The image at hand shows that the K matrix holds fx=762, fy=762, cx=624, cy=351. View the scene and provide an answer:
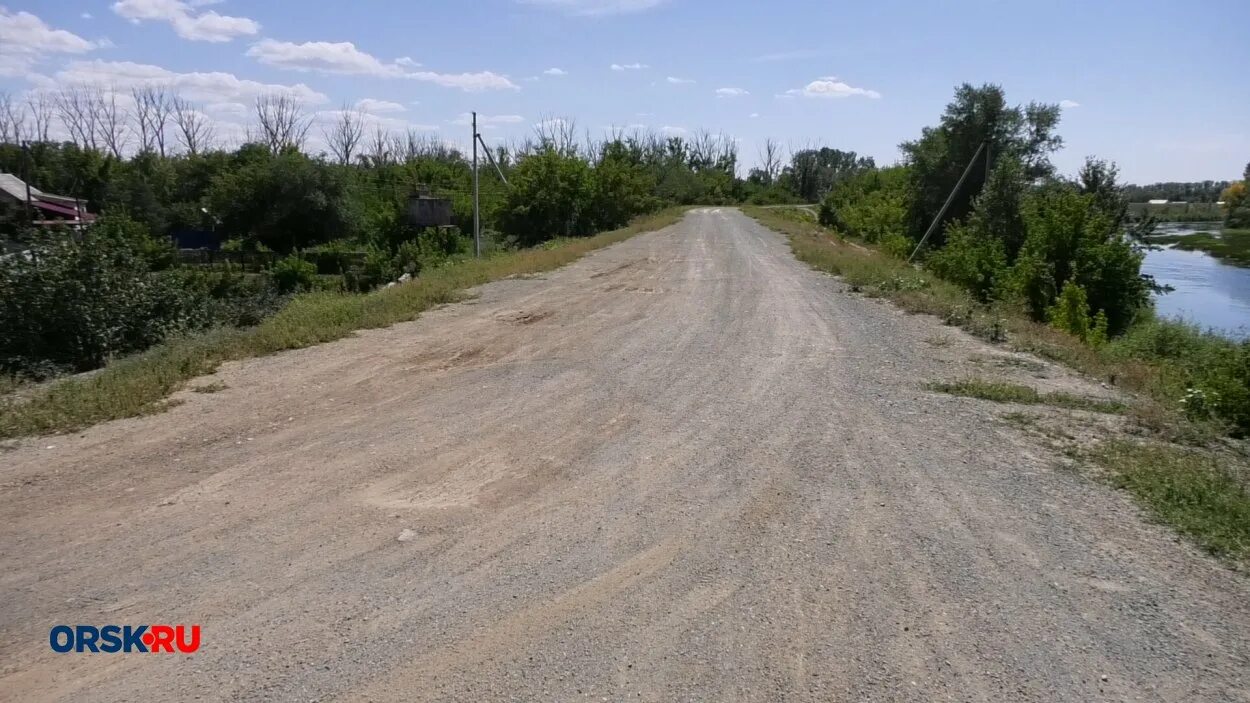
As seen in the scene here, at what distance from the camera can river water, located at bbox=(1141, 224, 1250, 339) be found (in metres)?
26.9

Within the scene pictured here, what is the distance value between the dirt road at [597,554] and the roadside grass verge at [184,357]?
370 millimetres

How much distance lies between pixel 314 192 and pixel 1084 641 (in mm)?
47615

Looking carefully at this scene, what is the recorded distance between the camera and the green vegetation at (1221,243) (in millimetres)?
39844

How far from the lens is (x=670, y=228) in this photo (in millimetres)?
40625

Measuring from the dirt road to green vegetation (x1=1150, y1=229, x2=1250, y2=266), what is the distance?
42.3m

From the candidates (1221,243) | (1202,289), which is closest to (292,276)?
(1202,289)

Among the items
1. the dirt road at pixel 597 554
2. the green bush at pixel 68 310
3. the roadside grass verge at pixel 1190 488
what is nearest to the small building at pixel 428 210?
the green bush at pixel 68 310

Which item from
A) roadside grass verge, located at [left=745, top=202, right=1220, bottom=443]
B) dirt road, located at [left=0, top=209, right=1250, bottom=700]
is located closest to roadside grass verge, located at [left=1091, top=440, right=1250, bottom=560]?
dirt road, located at [left=0, top=209, right=1250, bottom=700]

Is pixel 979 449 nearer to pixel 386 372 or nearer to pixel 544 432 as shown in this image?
pixel 544 432

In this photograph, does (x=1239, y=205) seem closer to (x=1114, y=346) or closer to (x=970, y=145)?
(x=970, y=145)

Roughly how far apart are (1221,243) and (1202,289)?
1179cm

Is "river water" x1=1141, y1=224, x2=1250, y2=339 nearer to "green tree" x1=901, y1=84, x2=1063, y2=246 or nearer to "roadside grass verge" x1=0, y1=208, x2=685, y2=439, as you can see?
"green tree" x1=901, y1=84, x2=1063, y2=246

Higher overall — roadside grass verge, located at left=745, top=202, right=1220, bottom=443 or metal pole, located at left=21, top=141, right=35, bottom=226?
metal pole, located at left=21, top=141, right=35, bottom=226

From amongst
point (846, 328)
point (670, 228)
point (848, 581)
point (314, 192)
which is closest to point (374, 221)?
point (314, 192)
